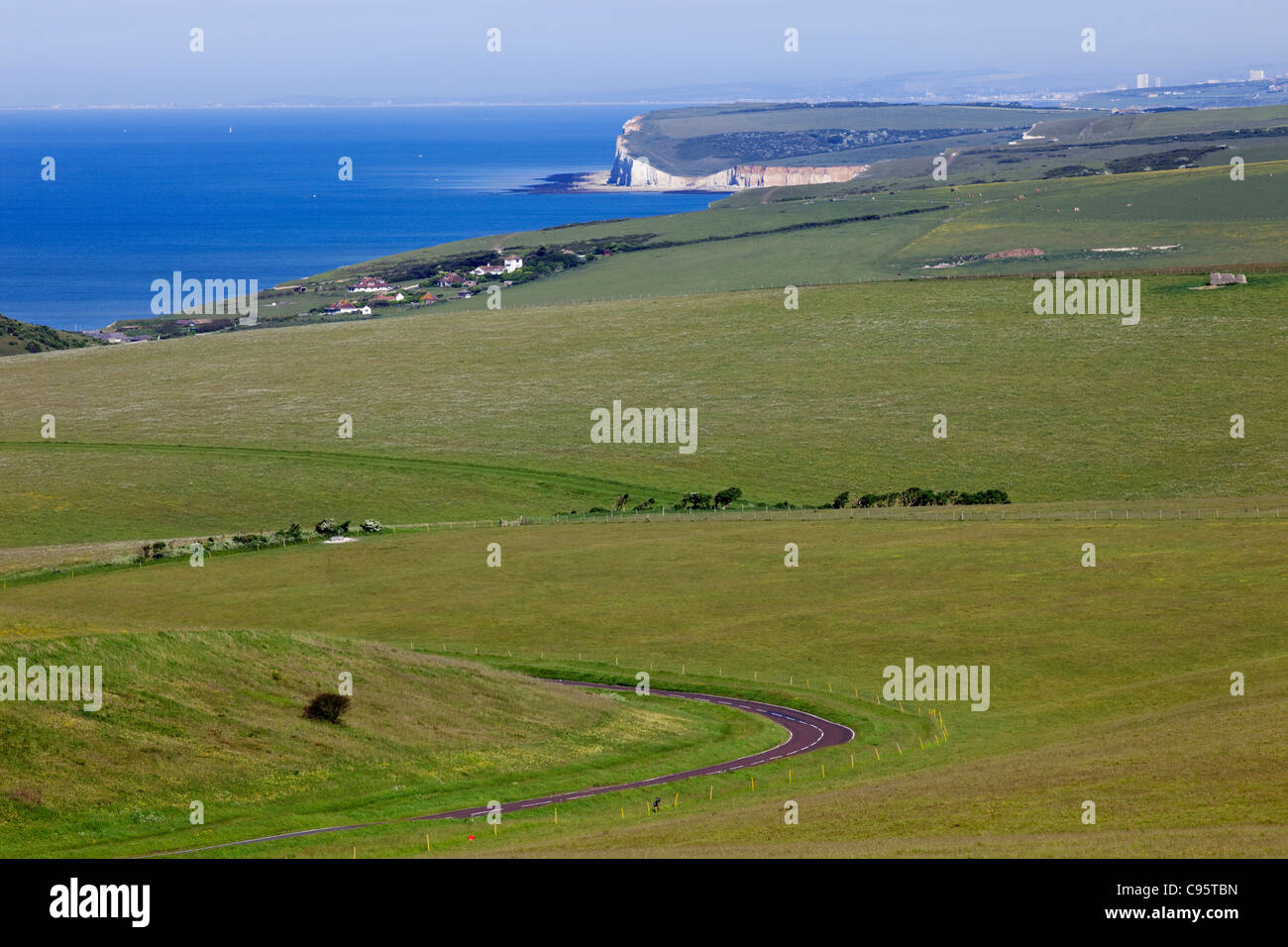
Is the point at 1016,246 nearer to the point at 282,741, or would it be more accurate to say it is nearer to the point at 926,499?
the point at 926,499

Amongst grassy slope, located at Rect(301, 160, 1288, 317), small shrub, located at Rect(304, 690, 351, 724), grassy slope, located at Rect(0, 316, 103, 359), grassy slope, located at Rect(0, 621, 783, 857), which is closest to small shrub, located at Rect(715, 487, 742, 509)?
grassy slope, located at Rect(0, 621, 783, 857)

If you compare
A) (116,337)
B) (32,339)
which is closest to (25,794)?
(32,339)

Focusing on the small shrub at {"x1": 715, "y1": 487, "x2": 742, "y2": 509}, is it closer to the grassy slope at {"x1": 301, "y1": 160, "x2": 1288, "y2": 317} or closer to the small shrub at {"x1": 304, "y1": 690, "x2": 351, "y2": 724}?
the small shrub at {"x1": 304, "y1": 690, "x2": 351, "y2": 724}

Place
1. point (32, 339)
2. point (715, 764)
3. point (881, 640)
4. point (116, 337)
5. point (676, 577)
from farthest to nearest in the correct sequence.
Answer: point (116, 337), point (32, 339), point (676, 577), point (881, 640), point (715, 764)

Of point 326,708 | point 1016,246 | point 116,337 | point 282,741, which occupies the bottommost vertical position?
point 282,741

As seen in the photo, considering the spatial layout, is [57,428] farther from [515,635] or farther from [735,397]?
[515,635]

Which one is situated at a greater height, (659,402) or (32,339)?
(32,339)
